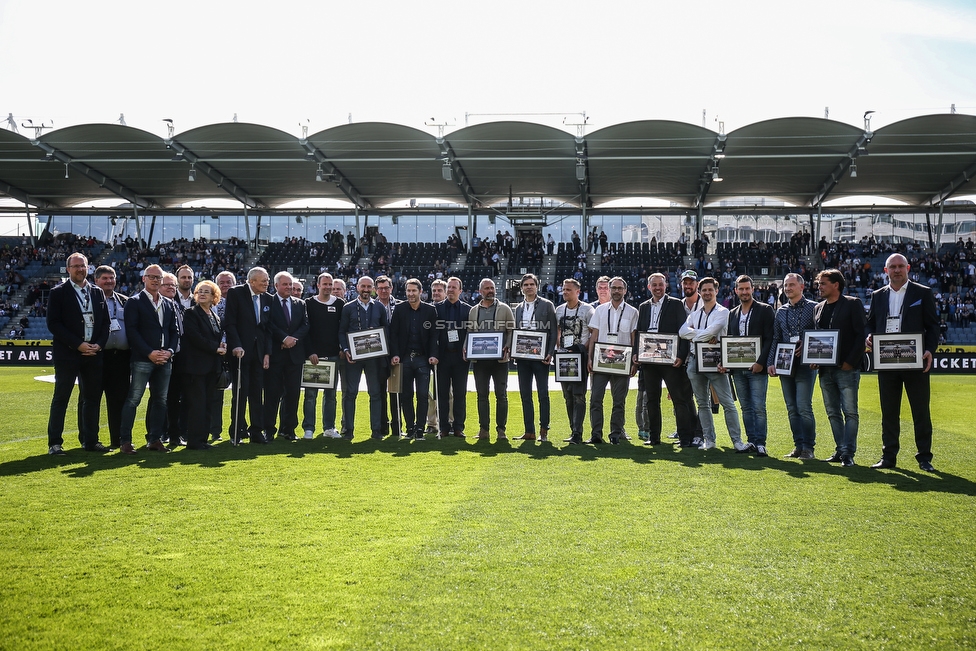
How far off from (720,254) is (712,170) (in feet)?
22.6

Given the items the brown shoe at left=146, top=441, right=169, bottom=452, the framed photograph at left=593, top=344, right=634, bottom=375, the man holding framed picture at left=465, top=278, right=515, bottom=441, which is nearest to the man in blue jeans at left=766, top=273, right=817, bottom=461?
the framed photograph at left=593, top=344, right=634, bottom=375

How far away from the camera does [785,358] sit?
810 cm

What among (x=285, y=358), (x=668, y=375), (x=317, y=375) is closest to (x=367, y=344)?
(x=317, y=375)

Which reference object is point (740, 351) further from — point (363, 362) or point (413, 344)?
point (363, 362)

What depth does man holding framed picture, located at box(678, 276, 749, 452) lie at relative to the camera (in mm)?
8516

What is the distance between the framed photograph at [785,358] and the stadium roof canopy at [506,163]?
22.2 m

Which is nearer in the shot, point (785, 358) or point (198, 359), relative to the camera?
point (785, 358)

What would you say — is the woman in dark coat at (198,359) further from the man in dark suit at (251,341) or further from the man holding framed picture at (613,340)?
the man holding framed picture at (613,340)

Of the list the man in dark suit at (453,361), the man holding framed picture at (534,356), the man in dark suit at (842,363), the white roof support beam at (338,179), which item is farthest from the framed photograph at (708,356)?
the white roof support beam at (338,179)

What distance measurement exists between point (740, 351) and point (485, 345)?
3031 millimetres

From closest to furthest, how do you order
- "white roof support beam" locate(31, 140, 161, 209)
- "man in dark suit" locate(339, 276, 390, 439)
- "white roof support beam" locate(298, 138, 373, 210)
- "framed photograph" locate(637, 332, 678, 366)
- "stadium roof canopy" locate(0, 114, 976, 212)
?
"framed photograph" locate(637, 332, 678, 366) → "man in dark suit" locate(339, 276, 390, 439) → "stadium roof canopy" locate(0, 114, 976, 212) → "white roof support beam" locate(298, 138, 373, 210) → "white roof support beam" locate(31, 140, 161, 209)

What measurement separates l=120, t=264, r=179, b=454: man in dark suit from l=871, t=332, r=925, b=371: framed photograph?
7.59 m

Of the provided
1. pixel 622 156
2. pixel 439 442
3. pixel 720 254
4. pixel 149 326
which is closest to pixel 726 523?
pixel 439 442

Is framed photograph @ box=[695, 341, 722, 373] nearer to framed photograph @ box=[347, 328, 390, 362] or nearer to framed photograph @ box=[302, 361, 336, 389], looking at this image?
framed photograph @ box=[347, 328, 390, 362]
